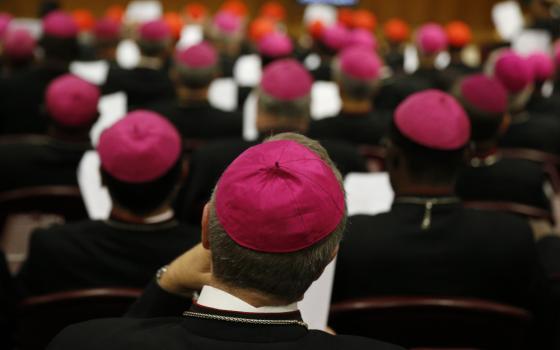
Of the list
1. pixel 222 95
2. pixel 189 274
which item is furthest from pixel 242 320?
pixel 222 95

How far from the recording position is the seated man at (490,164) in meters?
3.04

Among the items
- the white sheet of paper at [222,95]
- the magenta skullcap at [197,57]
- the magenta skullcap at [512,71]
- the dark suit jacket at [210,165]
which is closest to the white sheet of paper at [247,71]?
the white sheet of paper at [222,95]

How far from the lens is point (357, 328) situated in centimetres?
191

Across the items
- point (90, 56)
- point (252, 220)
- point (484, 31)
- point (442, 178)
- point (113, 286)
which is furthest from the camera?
point (484, 31)

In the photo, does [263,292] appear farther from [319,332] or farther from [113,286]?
[113,286]

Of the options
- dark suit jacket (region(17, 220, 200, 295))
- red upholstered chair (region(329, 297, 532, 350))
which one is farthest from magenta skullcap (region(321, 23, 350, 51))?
red upholstered chair (region(329, 297, 532, 350))

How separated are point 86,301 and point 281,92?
1.78 meters

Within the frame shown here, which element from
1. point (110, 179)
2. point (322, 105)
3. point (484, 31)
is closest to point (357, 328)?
point (110, 179)

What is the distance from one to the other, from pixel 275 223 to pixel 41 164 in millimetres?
2454

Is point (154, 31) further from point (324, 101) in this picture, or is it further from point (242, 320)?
point (242, 320)

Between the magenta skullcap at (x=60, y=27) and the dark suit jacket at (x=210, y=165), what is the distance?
2.59m

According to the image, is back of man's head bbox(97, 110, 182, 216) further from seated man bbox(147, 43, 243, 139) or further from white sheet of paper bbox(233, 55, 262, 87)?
white sheet of paper bbox(233, 55, 262, 87)

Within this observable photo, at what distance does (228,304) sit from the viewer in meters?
1.17

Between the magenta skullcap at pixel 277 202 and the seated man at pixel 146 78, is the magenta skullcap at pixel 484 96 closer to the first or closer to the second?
the magenta skullcap at pixel 277 202
